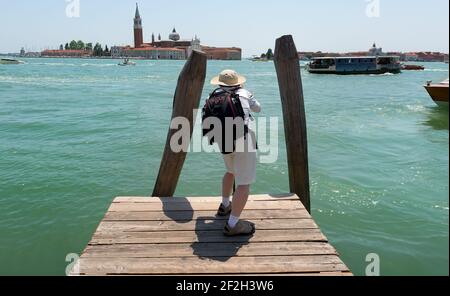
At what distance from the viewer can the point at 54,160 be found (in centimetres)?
1084

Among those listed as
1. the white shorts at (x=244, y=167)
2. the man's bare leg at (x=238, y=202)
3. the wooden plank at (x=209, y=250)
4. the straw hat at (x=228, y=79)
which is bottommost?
the wooden plank at (x=209, y=250)

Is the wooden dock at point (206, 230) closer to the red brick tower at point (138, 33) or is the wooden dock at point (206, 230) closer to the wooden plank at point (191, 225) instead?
the wooden plank at point (191, 225)

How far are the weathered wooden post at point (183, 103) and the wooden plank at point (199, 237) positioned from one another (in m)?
1.16

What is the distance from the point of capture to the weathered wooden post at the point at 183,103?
4.81m

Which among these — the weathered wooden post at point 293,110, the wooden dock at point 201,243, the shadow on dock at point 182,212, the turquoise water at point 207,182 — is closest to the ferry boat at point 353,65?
the turquoise water at point 207,182

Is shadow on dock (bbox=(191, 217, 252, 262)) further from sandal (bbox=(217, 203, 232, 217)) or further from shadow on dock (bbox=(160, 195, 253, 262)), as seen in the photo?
sandal (bbox=(217, 203, 232, 217))

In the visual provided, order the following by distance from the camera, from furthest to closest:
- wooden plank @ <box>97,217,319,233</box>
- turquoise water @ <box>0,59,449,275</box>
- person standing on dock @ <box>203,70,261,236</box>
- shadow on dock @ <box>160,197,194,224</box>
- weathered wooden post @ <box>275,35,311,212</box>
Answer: turquoise water @ <box>0,59,449,275</box> → weathered wooden post @ <box>275,35,311,212</box> → shadow on dock @ <box>160,197,194,224</box> → wooden plank @ <box>97,217,319,233</box> → person standing on dock @ <box>203,70,261,236</box>

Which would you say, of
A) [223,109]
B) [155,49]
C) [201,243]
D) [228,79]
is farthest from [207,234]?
[155,49]

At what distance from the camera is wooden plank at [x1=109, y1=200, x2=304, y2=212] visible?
15.7 feet

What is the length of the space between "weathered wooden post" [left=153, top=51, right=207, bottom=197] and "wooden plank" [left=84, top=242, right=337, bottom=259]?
143 centimetres

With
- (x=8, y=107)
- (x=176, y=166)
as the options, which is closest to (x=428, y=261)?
(x=176, y=166)

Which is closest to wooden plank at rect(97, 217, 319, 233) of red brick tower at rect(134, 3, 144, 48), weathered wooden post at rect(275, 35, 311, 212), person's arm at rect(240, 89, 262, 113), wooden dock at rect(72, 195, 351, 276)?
wooden dock at rect(72, 195, 351, 276)
